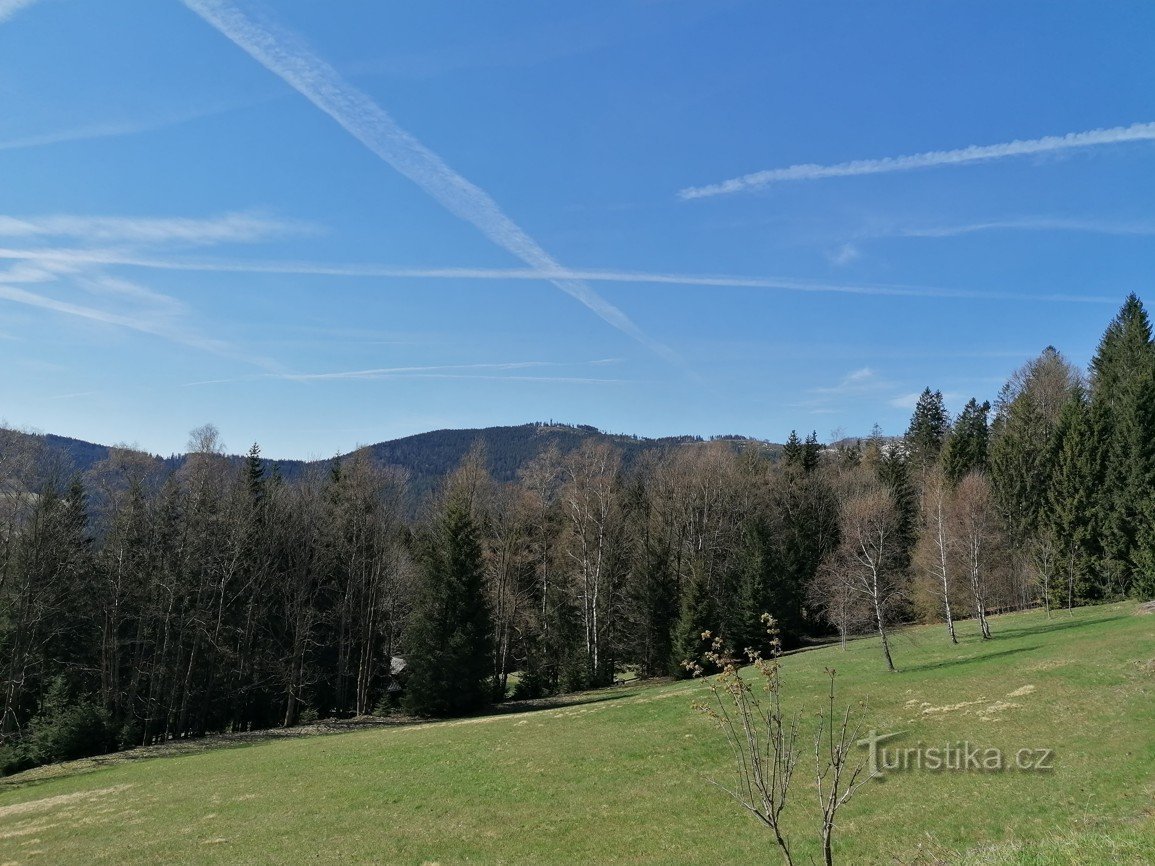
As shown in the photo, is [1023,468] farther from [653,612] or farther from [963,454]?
[653,612]

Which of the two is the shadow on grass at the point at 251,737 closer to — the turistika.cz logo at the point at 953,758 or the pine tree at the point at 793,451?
the turistika.cz logo at the point at 953,758

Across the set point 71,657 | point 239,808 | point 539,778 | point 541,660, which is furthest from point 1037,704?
point 71,657

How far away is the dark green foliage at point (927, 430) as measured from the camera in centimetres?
7912

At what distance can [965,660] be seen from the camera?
94.4ft

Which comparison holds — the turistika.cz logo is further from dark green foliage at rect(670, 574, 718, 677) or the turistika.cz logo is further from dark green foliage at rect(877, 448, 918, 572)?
dark green foliage at rect(877, 448, 918, 572)

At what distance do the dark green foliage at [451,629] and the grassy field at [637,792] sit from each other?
9.06 meters

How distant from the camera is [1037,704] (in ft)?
65.1

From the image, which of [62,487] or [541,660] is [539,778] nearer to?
[541,660]

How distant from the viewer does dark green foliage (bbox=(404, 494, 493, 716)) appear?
124 ft

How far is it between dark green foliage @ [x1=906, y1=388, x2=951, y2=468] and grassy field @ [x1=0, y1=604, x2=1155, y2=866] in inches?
2089

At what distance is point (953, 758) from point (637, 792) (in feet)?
26.6

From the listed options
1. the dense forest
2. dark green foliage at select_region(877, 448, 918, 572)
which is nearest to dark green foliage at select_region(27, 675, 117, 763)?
the dense forest

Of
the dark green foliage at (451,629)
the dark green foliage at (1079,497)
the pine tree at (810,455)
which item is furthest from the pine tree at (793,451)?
the dark green foliage at (451,629)

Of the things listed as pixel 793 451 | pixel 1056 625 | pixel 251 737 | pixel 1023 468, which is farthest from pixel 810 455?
pixel 251 737
